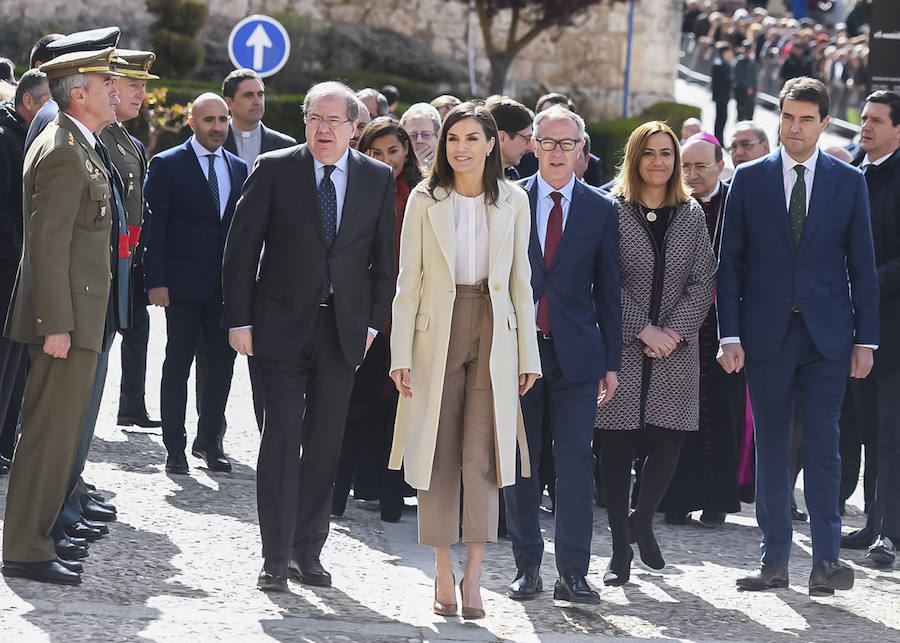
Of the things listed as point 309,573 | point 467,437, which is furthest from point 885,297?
point 309,573

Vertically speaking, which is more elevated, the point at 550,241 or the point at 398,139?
the point at 398,139

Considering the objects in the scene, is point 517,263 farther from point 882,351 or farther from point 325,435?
point 882,351

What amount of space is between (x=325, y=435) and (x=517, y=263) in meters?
1.06

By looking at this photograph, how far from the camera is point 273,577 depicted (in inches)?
240

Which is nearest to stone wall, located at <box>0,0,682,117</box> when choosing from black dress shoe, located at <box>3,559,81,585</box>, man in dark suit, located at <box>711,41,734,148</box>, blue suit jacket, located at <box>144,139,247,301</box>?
man in dark suit, located at <box>711,41,734,148</box>

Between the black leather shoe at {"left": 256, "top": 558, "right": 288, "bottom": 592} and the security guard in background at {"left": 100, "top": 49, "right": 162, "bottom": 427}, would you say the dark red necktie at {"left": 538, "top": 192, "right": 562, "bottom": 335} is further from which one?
the security guard in background at {"left": 100, "top": 49, "right": 162, "bottom": 427}

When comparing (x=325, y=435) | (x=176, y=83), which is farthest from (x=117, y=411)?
(x=176, y=83)

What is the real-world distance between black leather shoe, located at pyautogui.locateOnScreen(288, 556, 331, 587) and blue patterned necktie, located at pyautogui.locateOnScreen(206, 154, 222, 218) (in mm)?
2744

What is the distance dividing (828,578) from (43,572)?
315cm

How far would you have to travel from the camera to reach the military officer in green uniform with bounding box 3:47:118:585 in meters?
5.78

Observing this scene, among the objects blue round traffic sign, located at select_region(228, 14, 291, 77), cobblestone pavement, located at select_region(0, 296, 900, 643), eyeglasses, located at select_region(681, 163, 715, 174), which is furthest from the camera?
blue round traffic sign, located at select_region(228, 14, 291, 77)

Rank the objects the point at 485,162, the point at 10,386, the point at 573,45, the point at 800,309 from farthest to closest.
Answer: the point at 573,45, the point at 10,386, the point at 800,309, the point at 485,162

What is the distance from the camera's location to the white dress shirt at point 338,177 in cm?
625

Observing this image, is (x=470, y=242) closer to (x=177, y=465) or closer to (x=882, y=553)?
(x=882, y=553)
